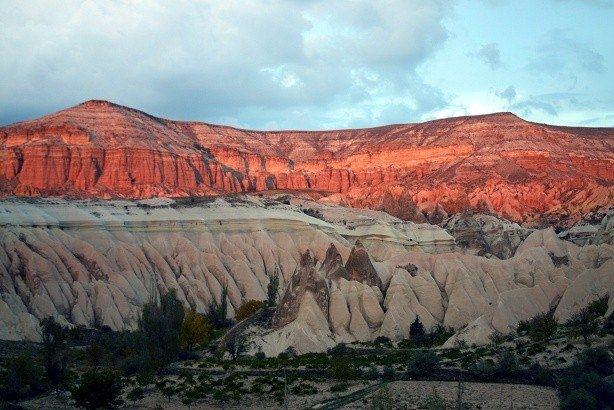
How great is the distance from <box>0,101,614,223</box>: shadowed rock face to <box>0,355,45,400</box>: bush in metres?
73.7

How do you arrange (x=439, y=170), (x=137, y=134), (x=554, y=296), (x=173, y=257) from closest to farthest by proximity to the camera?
(x=554, y=296) → (x=173, y=257) → (x=137, y=134) → (x=439, y=170)

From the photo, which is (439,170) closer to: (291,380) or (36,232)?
(36,232)

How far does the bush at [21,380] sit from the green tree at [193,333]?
30.3 ft

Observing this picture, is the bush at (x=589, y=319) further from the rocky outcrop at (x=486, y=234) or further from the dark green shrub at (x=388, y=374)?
the rocky outcrop at (x=486, y=234)

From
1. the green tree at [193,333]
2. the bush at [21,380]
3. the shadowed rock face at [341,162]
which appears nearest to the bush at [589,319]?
the green tree at [193,333]

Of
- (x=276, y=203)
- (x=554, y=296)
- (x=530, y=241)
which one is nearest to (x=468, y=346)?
(x=554, y=296)

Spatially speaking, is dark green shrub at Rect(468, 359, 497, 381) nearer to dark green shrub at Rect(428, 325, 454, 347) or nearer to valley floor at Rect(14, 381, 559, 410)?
valley floor at Rect(14, 381, 559, 410)

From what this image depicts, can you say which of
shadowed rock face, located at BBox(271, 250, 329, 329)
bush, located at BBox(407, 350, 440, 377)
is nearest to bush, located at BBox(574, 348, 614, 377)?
bush, located at BBox(407, 350, 440, 377)

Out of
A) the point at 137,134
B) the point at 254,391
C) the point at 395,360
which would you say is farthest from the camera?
the point at 137,134

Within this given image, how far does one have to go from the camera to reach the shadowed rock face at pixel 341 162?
115m

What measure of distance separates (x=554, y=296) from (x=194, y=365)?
1690cm

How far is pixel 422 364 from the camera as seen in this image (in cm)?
3259

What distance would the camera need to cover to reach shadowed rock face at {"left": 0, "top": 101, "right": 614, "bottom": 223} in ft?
377

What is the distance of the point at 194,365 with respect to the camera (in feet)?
129
